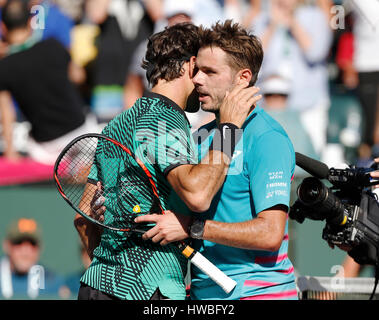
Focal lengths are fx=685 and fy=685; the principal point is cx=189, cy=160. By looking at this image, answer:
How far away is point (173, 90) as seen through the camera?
11.4ft

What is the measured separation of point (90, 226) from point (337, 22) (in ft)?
13.1

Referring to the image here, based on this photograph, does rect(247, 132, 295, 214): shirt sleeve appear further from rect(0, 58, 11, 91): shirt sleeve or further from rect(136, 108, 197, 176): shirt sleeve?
rect(0, 58, 11, 91): shirt sleeve

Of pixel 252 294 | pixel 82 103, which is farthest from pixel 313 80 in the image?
pixel 252 294

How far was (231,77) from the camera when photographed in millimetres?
3469

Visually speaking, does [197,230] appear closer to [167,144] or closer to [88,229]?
[167,144]

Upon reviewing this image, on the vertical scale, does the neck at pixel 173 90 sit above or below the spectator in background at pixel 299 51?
below

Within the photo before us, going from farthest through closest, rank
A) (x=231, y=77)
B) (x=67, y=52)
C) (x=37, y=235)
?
(x=67, y=52) < (x=37, y=235) < (x=231, y=77)

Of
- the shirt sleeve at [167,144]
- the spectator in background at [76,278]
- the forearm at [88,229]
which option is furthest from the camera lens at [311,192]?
the spectator in background at [76,278]

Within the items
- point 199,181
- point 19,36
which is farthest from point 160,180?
point 19,36

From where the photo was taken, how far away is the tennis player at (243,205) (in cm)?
316

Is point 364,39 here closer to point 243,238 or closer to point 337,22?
point 337,22

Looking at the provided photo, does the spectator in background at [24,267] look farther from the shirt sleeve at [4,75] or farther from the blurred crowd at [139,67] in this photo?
the shirt sleeve at [4,75]

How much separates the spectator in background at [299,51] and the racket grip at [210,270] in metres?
3.71

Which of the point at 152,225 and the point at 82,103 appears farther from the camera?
the point at 82,103
